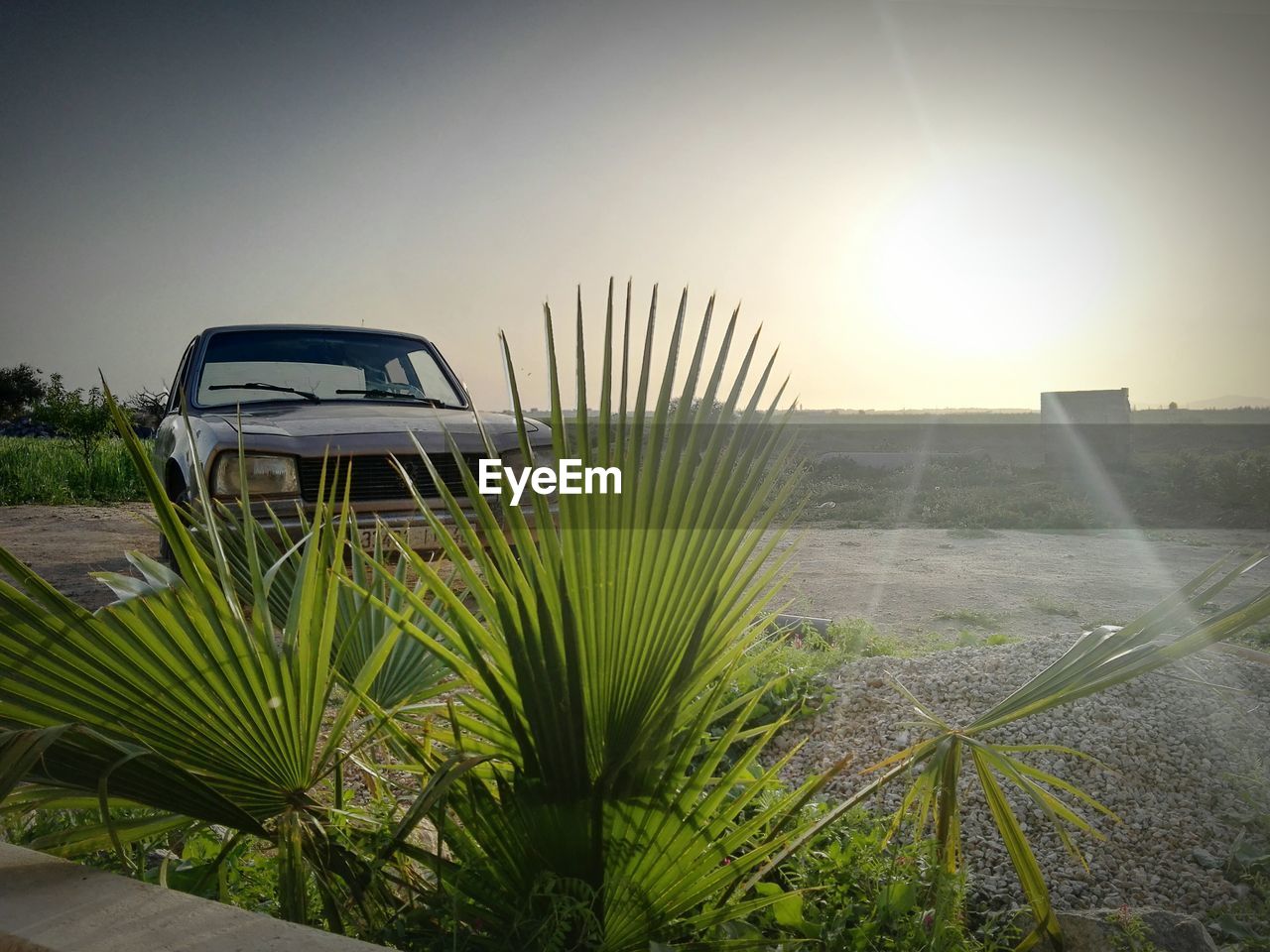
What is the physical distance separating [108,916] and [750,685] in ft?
7.92

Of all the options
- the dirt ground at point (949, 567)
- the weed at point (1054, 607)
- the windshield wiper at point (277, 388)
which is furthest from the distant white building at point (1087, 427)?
the windshield wiper at point (277, 388)

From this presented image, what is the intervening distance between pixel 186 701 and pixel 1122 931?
1946mm

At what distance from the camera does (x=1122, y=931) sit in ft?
6.21

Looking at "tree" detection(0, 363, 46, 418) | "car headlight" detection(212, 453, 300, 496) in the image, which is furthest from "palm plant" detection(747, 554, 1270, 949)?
"tree" detection(0, 363, 46, 418)

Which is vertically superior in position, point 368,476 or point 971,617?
point 368,476

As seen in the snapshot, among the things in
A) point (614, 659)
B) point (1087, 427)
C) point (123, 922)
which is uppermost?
point (1087, 427)

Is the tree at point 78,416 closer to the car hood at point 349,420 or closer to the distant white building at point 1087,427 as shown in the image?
the car hood at point 349,420

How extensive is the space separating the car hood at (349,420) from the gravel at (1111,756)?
2154mm

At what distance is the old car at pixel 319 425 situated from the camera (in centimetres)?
430

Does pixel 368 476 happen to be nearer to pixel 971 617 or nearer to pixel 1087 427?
pixel 971 617

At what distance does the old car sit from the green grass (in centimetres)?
966

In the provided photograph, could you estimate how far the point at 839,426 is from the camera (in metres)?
29.9

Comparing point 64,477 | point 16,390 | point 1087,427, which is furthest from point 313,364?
point 16,390

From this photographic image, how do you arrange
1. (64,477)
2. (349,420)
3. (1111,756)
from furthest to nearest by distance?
(64,477) < (349,420) < (1111,756)
